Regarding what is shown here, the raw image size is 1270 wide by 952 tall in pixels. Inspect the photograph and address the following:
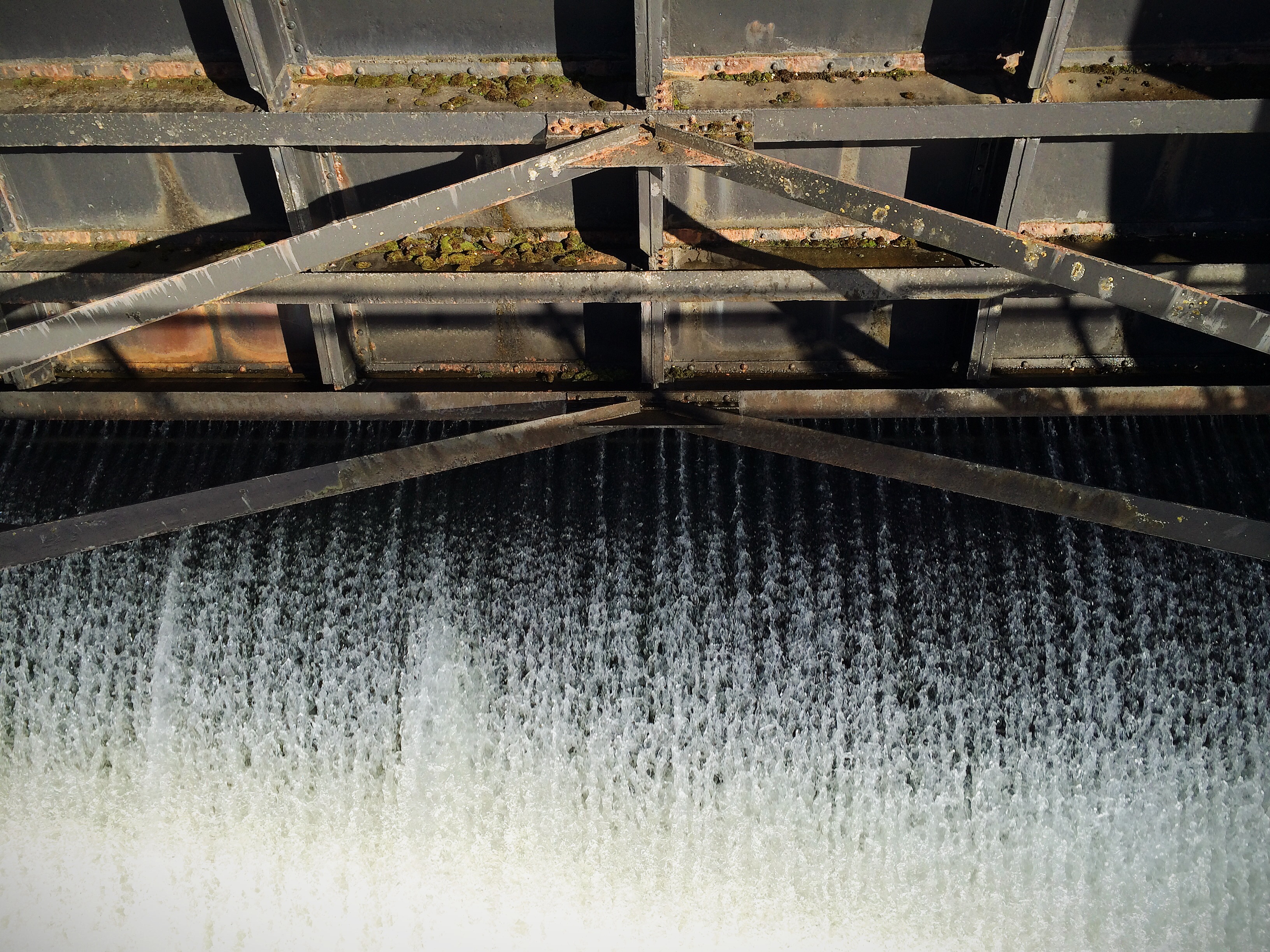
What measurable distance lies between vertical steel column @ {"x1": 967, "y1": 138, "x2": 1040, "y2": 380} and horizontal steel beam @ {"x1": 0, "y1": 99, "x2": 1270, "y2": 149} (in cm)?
22

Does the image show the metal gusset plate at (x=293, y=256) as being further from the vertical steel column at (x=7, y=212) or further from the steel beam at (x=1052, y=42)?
the steel beam at (x=1052, y=42)

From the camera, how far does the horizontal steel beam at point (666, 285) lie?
5.82 meters

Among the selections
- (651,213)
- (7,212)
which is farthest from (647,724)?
(7,212)

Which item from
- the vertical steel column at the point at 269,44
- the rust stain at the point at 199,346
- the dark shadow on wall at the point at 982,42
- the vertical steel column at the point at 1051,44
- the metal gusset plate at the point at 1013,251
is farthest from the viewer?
the rust stain at the point at 199,346

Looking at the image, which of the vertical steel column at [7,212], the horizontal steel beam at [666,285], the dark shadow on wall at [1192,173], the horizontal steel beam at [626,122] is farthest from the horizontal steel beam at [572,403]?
the horizontal steel beam at [626,122]

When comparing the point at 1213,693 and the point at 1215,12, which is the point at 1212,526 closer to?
the point at 1213,693

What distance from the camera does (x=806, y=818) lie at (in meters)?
5.64

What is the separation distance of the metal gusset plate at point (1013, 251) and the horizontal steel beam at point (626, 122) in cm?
73

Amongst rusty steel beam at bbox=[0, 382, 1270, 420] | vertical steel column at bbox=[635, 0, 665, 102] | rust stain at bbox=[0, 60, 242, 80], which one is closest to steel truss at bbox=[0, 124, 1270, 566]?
vertical steel column at bbox=[635, 0, 665, 102]

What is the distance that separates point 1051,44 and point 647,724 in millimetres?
4909

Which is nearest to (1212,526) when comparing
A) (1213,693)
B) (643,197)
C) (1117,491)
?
(1117,491)

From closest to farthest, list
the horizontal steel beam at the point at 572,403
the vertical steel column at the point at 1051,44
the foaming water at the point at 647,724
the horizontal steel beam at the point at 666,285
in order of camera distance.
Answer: the vertical steel column at the point at 1051,44, the foaming water at the point at 647,724, the horizontal steel beam at the point at 666,285, the horizontal steel beam at the point at 572,403

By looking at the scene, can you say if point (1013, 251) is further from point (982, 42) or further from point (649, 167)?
point (649, 167)

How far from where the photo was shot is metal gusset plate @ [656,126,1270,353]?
177 inches
